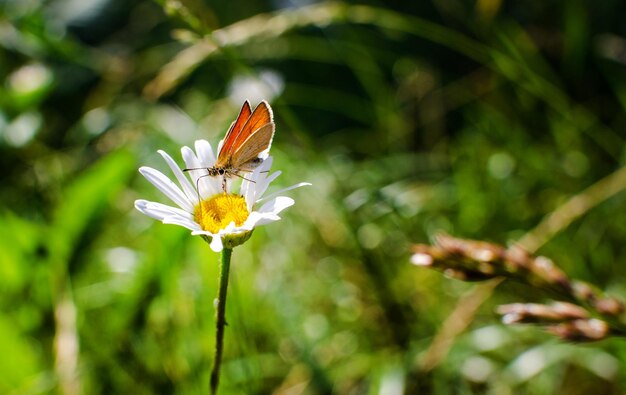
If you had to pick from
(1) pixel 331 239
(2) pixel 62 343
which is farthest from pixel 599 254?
(2) pixel 62 343

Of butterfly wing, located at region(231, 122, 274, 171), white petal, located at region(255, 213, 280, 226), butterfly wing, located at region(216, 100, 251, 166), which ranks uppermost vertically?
butterfly wing, located at region(216, 100, 251, 166)

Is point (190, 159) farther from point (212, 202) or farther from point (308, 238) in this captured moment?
point (308, 238)

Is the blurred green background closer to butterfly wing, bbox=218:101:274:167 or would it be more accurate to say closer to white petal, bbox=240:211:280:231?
butterfly wing, bbox=218:101:274:167

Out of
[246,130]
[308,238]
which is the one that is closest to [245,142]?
[246,130]

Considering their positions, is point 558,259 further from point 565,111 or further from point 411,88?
point 411,88

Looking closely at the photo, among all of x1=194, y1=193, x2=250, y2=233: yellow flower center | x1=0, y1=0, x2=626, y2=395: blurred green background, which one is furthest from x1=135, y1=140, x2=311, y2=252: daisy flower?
x1=0, y1=0, x2=626, y2=395: blurred green background
